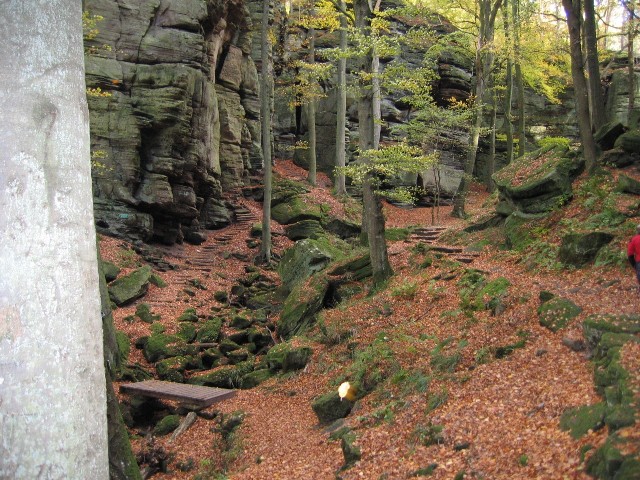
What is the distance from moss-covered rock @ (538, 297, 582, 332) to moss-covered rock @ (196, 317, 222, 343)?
8673 mm

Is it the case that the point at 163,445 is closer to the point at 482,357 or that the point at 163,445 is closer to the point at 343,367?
the point at 343,367

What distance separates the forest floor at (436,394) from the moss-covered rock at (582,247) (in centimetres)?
33

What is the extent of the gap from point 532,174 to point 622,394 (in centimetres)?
1010

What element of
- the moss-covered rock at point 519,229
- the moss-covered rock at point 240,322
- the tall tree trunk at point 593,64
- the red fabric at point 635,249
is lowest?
the moss-covered rock at point 240,322

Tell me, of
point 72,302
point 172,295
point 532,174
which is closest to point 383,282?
point 532,174

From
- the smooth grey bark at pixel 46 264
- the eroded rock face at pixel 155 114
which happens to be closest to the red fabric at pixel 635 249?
the smooth grey bark at pixel 46 264

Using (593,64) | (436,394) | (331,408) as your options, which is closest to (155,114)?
(593,64)

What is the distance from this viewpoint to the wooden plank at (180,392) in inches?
385

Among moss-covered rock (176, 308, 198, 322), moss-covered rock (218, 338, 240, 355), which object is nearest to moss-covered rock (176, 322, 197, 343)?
moss-covered rock (176, 308, 198, 322)

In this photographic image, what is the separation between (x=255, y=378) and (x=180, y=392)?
1.87 m

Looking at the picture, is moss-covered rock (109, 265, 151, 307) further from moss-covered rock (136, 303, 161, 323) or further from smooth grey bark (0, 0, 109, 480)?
smooth grey bark (0, 0, 109, 480)

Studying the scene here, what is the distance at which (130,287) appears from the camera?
15977 mm

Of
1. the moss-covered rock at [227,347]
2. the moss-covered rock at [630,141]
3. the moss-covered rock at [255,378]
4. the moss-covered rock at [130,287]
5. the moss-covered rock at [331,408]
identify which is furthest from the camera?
the moss-covered rock at [130,287]

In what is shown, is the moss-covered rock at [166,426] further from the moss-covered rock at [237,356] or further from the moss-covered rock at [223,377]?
the moss-covered rock at [237,356]
